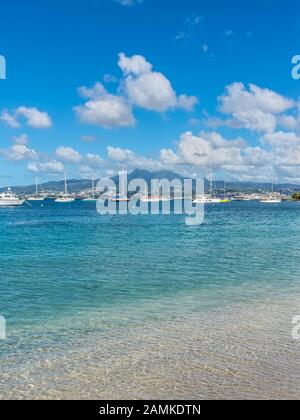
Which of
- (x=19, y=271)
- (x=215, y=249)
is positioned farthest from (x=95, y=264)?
(x=215, y=249)

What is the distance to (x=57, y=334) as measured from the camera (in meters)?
14.1

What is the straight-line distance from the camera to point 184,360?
11547 mm

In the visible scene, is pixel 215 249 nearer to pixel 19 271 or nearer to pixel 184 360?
pixel 19 271

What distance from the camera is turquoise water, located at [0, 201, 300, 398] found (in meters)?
10.1

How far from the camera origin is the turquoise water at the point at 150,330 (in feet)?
33.0

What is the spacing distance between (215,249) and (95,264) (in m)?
13.1

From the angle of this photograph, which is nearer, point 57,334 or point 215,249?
point 57,334

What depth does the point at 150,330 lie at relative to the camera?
1438cm
